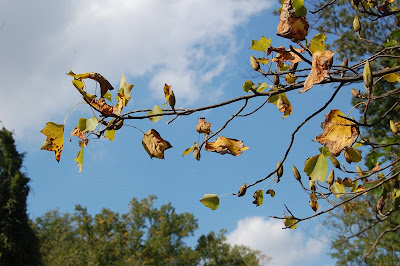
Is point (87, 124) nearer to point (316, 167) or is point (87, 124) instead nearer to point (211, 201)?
point (211, 201)

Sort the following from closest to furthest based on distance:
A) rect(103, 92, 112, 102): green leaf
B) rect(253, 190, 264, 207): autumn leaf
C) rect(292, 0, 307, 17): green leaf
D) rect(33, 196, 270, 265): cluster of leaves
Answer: rect(292, 0, 307, 17): green leaf, rect(103, 92, 112, 102): green leaf, rect(253, 190, 264, 207): autumn leaf, rect(33, 196, 270, 265): cluster of leaves

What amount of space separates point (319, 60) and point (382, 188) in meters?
1.51

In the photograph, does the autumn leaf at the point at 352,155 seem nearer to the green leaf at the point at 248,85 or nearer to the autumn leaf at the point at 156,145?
the green leaf at the point at 248,85

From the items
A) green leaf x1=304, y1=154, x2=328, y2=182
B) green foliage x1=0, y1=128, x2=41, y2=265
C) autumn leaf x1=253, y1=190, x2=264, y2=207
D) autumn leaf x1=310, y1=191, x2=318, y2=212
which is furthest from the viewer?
green foliage x1=0, y1=128, x2=41, y2=265

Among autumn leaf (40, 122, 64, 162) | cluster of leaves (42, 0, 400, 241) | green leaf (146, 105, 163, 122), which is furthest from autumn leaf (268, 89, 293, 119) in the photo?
autumn leaf (40, 122, 64, 162)

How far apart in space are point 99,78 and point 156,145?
0.25m

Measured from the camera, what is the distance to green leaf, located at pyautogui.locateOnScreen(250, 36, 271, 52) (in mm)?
1363

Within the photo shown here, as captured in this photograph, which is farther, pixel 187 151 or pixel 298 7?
pixel 187 151

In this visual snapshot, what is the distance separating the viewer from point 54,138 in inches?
47.6

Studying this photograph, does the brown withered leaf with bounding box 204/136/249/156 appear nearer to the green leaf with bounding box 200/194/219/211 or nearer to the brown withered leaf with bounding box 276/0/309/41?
the green leaf with bounding box 200/194/219/211

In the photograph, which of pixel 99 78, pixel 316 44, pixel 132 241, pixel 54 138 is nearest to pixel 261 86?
pixel 316 44

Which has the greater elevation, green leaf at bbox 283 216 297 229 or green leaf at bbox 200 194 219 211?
green leaf at bbox 283 216 297 229

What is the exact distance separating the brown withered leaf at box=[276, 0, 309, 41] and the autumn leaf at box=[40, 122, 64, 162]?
0.69 meters

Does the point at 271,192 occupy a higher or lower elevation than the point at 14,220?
lower
